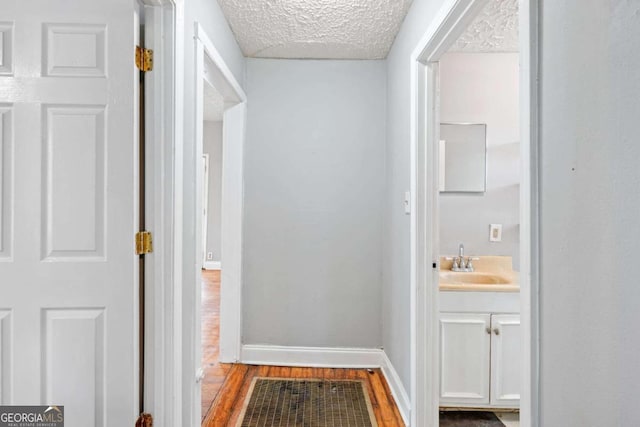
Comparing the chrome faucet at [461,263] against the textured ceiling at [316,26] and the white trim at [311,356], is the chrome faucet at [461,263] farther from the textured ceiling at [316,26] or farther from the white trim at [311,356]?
the textured ceiling at [316,26]

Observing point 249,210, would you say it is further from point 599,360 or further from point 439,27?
point 599,360

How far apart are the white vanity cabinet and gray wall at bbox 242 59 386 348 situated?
82 cm

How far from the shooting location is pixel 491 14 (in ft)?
7.18

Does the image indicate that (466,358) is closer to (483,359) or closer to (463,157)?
(483,359)

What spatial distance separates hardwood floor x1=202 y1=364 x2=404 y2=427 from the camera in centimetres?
222

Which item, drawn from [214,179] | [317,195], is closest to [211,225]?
[214,179]

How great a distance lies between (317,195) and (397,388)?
4.86ft

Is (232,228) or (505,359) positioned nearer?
(505,359)

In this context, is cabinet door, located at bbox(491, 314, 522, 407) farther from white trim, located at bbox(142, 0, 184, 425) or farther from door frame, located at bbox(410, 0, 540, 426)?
white trim, located at bbox(142, 0, 184, 425)

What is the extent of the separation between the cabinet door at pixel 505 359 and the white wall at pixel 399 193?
0.52 m

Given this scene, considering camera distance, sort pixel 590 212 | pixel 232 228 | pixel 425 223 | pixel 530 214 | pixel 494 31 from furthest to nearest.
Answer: pixel 232 228
pixel 494 31
pixel 425 223
pixel 530 214
pixel 590 212

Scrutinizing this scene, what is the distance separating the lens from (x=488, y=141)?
2.74 meters

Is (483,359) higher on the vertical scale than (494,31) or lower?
lower

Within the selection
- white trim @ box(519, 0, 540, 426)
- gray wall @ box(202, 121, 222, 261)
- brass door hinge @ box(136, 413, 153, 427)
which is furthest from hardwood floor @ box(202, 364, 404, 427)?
gray wall @ box(202, 121, 222, 261)
